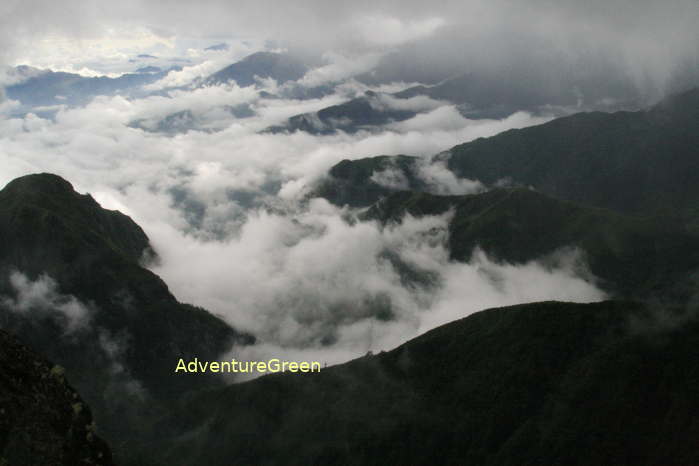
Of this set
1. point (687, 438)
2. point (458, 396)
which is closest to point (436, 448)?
point (458, 396)

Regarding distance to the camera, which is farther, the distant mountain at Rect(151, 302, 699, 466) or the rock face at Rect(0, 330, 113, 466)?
the distant mountain at Rect(151, 302, 699, 466)

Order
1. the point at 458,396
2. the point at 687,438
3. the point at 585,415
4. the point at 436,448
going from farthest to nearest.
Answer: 1. the point at 458,396
2. the point at 436,448
3. the point at 585,415
4. the point at 687,438

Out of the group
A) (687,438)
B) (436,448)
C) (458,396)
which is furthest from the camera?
(458,396)

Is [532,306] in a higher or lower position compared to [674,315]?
higher

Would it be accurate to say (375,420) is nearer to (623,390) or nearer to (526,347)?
(526,347)

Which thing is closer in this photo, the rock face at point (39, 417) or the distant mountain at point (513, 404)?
the rock face at point (39, 417)
